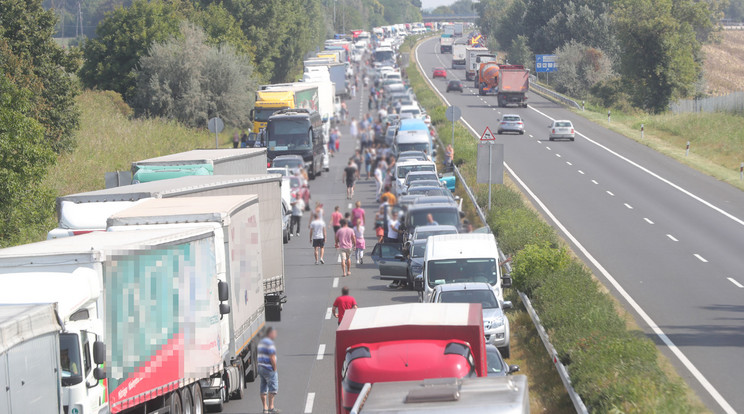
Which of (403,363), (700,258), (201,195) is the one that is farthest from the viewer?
(700,258)

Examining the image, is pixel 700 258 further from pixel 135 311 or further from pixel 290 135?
pixel 290 135

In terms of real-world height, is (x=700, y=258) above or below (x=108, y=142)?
below

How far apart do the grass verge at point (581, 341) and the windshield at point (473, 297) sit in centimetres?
97

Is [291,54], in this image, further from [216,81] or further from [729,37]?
[729,37]

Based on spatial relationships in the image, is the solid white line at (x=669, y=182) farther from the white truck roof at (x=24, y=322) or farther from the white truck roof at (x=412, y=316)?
the white truck roof at (x=24, y=322)

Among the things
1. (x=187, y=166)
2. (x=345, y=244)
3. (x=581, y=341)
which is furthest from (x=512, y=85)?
(x=581, y=341)

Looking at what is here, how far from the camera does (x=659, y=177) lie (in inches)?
1781

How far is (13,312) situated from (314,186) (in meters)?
35.2

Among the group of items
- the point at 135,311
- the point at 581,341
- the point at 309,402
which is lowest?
the point at 309,402

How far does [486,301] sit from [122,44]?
1936 inches

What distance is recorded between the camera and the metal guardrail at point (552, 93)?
8350 centimetres

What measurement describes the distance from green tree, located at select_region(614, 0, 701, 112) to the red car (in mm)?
71654

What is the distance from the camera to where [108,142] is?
45.3 m

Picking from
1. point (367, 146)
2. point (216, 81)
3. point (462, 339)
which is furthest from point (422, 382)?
point (216, 81)
